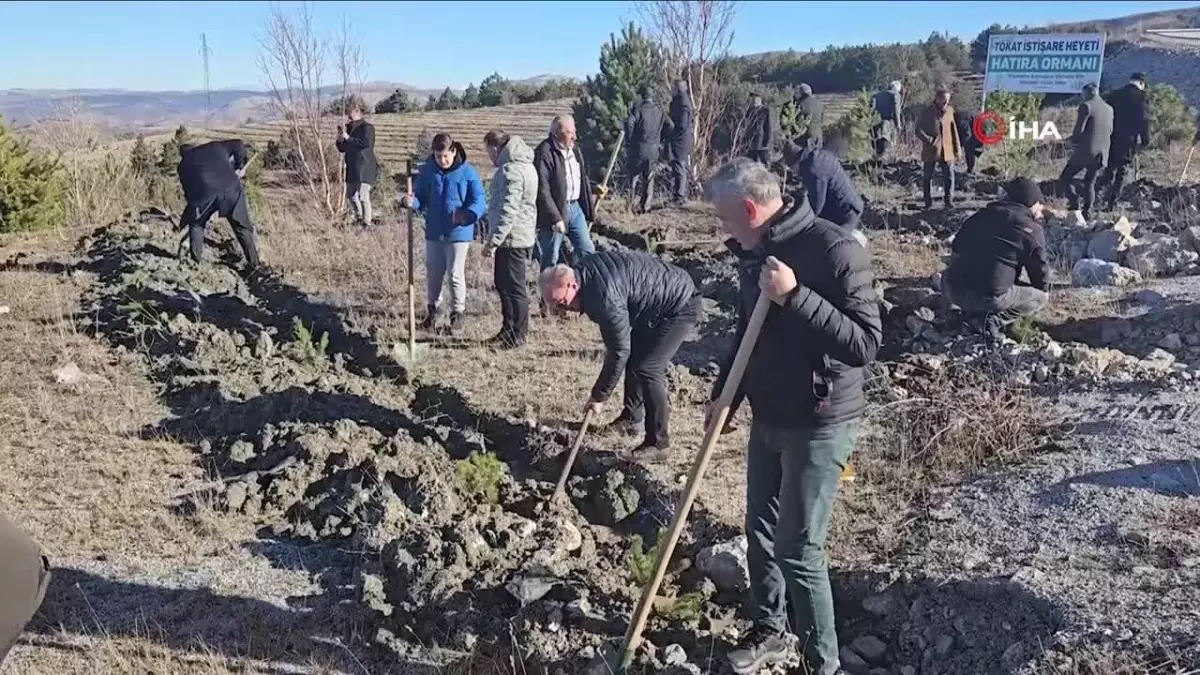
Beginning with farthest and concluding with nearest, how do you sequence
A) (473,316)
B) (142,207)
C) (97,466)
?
(142,207), (473,316), (97,466)

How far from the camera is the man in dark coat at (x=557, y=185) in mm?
8695

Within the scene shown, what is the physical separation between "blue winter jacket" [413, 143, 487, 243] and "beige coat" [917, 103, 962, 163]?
741 cm

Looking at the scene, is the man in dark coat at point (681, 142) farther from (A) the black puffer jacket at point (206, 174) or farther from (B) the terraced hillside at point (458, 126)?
(B) the terraced hillside at point (458, 126)

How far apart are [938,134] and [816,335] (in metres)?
11.0

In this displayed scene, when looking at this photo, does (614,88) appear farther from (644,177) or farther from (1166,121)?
(1166,121)

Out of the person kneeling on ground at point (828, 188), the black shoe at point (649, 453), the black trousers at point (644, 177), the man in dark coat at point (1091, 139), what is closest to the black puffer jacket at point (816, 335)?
the black shoe at point (649, 453)

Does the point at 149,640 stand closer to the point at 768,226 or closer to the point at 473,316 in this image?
the point at 768,226

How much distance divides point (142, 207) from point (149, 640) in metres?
11.9

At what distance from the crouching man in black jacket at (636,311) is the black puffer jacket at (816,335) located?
199 cm

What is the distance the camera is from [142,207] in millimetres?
15102

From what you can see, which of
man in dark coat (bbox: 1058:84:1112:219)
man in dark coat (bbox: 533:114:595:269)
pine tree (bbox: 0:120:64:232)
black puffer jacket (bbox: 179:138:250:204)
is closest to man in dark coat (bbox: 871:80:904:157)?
man in dark coat (bbox: 1058:84:1112:219)

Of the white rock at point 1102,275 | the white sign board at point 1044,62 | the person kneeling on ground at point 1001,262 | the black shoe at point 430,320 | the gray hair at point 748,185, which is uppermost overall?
the white sign board at point 1044,62

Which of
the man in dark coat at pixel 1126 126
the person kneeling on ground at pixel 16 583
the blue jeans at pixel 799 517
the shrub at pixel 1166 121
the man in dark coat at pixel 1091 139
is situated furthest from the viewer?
the shrub at pixel 1166 121

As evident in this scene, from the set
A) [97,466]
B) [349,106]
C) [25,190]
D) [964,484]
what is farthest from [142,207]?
[964,484]
